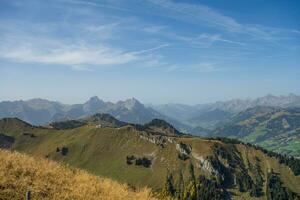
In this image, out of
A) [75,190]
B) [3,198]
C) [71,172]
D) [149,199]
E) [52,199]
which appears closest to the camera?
[3,198]

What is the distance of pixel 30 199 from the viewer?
661 inches

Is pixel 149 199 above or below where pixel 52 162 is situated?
below

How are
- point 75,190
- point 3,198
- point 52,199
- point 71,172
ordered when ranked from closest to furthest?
point 3,198, point 52,199, point 75,190, point 71,172

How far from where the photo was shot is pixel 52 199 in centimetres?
1736

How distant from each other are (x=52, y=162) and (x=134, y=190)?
495 cm

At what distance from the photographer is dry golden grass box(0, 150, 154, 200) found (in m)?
17.5

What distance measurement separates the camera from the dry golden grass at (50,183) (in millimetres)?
17484

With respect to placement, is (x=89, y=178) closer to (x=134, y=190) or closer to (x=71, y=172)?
(x=71, y=172)

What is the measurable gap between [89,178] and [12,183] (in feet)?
14.9

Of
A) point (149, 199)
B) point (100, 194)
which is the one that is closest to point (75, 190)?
point (100, 194)

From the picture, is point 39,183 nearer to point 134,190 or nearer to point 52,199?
point 52,199

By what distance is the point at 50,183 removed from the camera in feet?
62.3

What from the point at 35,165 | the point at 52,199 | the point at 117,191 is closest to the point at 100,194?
the point at 117,191

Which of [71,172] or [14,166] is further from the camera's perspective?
[71,172]
